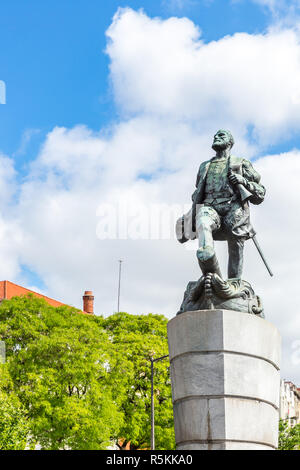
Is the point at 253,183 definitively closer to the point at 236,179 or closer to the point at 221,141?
the point at 236,179

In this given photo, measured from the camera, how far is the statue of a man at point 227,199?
1238cm

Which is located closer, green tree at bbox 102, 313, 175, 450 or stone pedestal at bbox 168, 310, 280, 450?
stone pedestal at bbox 168, 310, 280, 450

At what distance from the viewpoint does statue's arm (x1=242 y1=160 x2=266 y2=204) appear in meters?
12.6

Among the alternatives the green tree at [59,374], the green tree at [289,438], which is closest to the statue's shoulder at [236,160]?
the green tree at [59,374]

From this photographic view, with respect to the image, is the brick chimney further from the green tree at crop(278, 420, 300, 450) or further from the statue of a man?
the statue of a man

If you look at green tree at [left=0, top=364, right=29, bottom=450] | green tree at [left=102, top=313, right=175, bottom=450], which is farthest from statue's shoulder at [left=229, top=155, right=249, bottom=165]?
green tree at [left=102, top=313, right=175, bottom=450]

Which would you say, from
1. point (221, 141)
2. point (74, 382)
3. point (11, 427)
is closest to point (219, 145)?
point (221, 141)

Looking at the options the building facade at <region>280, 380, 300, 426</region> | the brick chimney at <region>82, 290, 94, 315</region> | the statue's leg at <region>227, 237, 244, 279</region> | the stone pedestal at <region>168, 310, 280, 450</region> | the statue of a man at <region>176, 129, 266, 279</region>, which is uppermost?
the brick chimney at <region>82, 290, 94, 315</region>

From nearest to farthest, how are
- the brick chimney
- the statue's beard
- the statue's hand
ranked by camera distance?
the statue's hand < the statue's beard < the brick chimney

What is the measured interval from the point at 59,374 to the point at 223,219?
2941cm

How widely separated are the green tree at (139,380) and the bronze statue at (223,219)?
106 ft

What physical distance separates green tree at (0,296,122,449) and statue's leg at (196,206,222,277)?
28025 millimetres

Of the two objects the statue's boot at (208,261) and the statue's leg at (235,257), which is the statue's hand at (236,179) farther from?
the statue's boot at (208,261)
